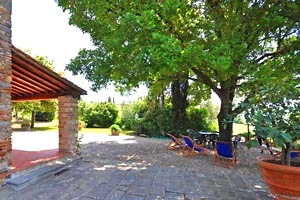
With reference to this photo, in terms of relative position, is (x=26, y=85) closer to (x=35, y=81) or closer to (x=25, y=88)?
(x=25, y=88)

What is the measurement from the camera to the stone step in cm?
531

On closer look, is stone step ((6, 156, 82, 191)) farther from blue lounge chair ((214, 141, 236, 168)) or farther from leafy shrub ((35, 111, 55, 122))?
leafy shrub ((35, 111, 55, 122))

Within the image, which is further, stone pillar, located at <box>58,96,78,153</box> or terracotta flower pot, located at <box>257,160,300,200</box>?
stone pillar, located at <box>58,96,78,153</box>

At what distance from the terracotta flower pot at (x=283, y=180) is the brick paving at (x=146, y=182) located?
109cm

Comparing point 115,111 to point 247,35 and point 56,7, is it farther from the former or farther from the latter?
point 247,35

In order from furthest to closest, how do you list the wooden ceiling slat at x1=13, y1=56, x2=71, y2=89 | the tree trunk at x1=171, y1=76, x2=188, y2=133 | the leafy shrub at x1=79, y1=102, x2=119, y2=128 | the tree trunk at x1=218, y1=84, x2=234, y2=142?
the leafy shrub at x1=79, y1=102, x2=119, y2=128 < the tree trunk at x1=171, y1=76, x2=188, y2=133 < the tree trunk at x1=218, y1=84, x2=234, y2=142 < the wooden ceiling slat at x1=13, y1=56, x2=71, y2=89

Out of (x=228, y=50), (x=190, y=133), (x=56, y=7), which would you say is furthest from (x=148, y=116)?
(x=228, y=50)

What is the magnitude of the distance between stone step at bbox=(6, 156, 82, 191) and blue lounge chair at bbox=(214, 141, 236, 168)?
4488 mm

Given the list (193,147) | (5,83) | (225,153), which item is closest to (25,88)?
(5,83)

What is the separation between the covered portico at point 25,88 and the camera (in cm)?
533

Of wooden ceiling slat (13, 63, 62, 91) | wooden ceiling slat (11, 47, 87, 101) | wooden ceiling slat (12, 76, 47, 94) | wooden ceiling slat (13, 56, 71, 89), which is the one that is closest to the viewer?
wooden ceiling slat (13, 56, 71, 89)

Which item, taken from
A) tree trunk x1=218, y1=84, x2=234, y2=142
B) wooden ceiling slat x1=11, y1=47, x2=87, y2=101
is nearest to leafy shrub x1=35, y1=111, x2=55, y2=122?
Result: wooden ceiling slat x1=11, y1=47, x2=87, y2=101

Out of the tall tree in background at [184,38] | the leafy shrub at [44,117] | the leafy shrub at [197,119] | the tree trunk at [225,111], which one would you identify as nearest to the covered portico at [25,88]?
the tall tree in background at [184,38]

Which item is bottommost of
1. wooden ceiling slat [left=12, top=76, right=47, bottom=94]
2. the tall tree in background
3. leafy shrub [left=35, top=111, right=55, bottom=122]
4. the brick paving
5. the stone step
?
the brick paving
